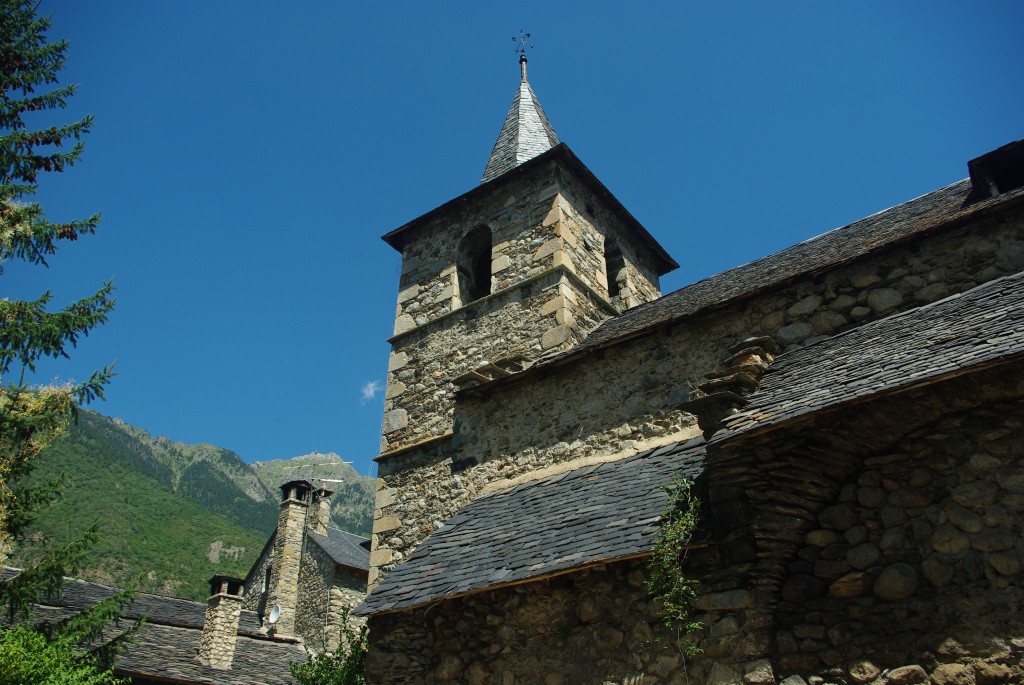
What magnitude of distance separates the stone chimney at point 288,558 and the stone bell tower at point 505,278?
599 inches

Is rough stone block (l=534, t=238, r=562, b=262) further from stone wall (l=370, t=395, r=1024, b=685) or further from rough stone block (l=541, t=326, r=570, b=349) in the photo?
stone wall (l=370, t=395, r=1024, b=685)

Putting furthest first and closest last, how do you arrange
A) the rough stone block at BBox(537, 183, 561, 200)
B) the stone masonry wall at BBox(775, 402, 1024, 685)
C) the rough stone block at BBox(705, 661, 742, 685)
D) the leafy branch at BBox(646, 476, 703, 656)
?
the rough stone block at BBox(537, 183, 561, 200), the leafy branch at BBox(646, 476, 703, 656), the rough stone block at BBox(705, 661, 742, 685), the stone masonry wall at BBox(775, 402, 1024, 685)

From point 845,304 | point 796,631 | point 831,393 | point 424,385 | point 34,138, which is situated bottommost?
point 796,631

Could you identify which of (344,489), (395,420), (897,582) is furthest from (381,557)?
(344,489)

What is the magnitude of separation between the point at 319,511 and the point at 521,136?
1845 centimetres

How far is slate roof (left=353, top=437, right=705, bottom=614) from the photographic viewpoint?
5953 mm

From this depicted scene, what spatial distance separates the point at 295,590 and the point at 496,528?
19186mm


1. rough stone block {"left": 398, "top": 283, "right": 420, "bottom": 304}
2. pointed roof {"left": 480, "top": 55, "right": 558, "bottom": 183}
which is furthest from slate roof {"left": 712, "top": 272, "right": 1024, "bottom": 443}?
pointed roof {"left": 480, "top": 55, "right": 558, "bottom": 183}

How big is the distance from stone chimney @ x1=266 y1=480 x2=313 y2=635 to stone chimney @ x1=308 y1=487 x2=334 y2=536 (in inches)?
39.1

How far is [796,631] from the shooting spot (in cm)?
463

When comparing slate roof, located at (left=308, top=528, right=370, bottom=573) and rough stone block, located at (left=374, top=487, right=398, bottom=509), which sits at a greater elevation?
slate roof, located at (left=308, top=528, right=370, bottom=573)

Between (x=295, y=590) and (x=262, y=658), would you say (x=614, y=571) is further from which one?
(x=295, y=590)

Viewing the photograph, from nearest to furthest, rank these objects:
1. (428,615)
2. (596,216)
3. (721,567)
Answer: (721,567) < (428,615) < (596,216)

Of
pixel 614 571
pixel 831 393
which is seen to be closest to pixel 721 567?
pixel 614 571
